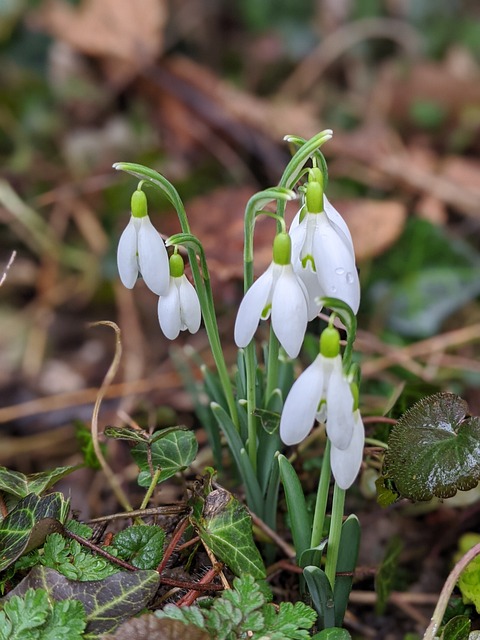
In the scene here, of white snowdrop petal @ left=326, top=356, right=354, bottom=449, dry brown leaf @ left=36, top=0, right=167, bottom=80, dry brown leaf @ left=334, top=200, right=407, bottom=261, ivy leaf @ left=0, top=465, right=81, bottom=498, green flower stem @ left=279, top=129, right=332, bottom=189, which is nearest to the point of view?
white snowdrop petal @ left=326, top=356, right=354, bottom=449

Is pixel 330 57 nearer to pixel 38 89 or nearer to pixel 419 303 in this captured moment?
pixel 38 89

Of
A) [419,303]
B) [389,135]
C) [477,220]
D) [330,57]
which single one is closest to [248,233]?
[419,303]

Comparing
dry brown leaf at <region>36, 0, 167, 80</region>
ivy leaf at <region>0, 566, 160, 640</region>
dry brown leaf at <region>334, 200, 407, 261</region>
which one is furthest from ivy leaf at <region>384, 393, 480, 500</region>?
dry brown leaf at <region>36, 0, 167, 80</region>

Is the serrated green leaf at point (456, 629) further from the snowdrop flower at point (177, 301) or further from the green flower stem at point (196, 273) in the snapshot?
the snowdrop flower at point (177, 301)

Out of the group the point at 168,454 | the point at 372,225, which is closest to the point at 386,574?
the point at 168,454

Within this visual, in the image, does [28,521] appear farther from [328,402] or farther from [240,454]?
[328,402]

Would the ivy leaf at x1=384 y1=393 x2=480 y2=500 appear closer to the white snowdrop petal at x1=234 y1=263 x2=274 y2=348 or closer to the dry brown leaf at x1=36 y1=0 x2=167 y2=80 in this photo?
the white snowdrop petal at x1=234 y1=263 x2=274 y2=348

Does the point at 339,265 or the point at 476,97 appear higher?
the point at 339,265
